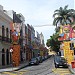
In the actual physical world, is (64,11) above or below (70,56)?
above

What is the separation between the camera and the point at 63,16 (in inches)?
3000

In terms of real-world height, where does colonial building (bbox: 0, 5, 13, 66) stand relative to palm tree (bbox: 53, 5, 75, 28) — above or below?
below

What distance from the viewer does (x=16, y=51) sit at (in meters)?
48.0

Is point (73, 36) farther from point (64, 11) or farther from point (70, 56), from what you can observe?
point (64, 11)

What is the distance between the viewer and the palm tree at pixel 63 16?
247 ft

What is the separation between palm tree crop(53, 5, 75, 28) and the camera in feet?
247

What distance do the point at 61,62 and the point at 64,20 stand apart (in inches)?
1445

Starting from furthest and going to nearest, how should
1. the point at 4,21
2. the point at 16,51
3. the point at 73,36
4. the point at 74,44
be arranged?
the point at 4,21 < the point at 16,51 < the point at 74,44 < the point at 73,36

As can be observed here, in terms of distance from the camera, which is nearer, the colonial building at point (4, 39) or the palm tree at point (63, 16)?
the colonial building at point (4, 39)

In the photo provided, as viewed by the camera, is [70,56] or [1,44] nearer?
[70,56]

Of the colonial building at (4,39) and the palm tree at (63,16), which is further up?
the palm tree at (63,16)

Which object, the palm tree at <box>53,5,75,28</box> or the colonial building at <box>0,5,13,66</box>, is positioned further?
the palm tree at <box>53,5,75,28</box>

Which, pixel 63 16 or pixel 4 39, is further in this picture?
pixel 63 16

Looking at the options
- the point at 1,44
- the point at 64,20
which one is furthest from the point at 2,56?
the point at 64,20
